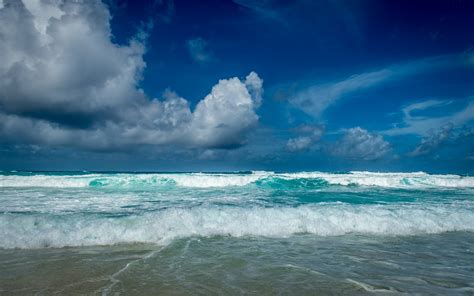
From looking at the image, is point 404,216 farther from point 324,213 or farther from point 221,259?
point 221,259

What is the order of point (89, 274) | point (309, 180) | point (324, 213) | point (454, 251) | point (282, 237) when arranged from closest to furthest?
1. point (89, 274)
2. point (454, 251)
3. point (282, 237)
4. point (324, 213)
5. point (309, 180)

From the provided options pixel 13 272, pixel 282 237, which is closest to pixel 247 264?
pixel 282 237

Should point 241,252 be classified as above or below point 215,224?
below

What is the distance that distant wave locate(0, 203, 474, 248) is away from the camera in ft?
24.1

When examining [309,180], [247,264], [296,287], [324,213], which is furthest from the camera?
[309,180]

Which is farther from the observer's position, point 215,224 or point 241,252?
point 215,224

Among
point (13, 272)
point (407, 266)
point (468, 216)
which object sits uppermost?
point (468, 216)

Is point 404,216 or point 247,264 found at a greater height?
point 404,216

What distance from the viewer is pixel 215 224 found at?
8805 mm

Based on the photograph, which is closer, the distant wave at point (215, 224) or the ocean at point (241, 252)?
the ocean at point (241, 252)

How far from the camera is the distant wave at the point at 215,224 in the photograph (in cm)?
734

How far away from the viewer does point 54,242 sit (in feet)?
23.1

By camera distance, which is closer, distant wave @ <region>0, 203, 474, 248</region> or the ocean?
the ocean

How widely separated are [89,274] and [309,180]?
24206mm
